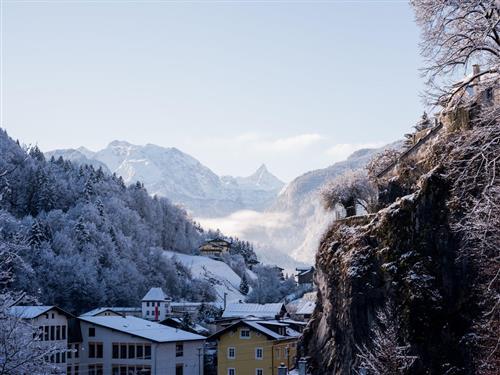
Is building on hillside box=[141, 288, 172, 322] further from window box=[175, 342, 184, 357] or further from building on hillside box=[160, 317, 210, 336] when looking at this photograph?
window box=[175, 342, 184, 357]

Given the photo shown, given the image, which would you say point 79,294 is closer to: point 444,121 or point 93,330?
point 93,330

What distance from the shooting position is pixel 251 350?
62938 mm

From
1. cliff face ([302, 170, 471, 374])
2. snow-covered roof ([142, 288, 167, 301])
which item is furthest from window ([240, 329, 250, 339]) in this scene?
snow-covered roof ([142, 288, 167, 301])

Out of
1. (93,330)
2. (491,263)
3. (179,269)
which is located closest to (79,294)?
(93,330)

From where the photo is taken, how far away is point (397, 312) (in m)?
29.8

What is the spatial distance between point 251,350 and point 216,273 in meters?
109

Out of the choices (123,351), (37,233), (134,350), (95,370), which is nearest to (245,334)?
(134,350)

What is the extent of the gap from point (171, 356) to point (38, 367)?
2081 inches

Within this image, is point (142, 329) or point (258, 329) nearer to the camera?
point (258, 329)

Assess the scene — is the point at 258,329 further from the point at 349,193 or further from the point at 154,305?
the point at 154,305

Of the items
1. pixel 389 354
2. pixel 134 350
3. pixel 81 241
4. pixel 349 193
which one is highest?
pixel 81 241

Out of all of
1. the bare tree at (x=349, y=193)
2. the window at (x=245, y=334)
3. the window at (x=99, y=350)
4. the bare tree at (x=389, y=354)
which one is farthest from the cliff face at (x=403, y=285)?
the window at (x=99, y=350)

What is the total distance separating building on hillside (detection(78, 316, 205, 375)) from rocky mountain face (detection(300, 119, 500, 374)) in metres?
30.0

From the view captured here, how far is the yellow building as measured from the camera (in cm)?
6238
